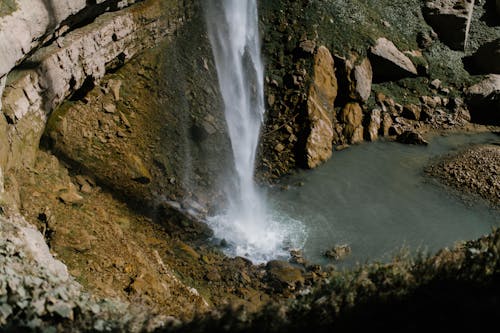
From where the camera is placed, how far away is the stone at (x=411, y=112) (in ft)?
62.6

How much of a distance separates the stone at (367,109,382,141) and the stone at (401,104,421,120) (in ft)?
5.22

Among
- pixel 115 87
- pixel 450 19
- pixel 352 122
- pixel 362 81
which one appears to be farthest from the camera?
pixel 450 19

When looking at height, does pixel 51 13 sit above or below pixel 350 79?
above

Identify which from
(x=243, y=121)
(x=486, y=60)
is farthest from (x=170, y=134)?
(x=486, y=60)

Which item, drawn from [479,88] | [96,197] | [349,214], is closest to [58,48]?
[96,197]

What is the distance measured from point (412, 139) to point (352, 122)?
2650 millimetres

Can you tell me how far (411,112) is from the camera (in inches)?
752

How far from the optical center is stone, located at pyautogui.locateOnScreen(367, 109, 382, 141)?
17641 millimetres

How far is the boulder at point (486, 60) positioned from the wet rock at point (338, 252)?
14164 mm

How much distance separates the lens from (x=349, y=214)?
1346 cm

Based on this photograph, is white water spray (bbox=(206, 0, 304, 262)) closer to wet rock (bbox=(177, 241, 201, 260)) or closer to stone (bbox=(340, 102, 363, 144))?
wet rock (bbox=(177, 241, 201, 260))

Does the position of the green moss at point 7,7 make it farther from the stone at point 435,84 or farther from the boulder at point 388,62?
the stone at point 435,84

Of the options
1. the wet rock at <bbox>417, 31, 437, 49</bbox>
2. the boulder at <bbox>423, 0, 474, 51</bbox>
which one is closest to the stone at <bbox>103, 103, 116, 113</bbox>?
the wet rock at <bbox>417, 31, 437, 49</bbox>

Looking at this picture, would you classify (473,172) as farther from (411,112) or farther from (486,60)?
(486,60)
